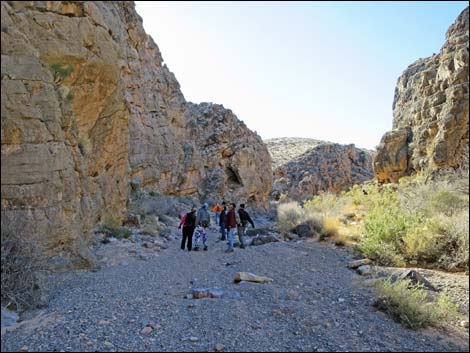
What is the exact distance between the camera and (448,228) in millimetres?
8695

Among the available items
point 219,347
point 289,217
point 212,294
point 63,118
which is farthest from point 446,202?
point 63,118

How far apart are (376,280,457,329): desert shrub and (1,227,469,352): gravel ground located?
0.16 metres

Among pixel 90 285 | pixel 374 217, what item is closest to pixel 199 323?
pixel 90 285

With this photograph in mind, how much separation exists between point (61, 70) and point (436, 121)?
58.9 ft

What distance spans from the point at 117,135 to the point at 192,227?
4353mm

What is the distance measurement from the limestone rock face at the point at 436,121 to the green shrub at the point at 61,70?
1266 centimetres

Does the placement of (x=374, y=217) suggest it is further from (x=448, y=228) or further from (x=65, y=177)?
(x=65, y=177)

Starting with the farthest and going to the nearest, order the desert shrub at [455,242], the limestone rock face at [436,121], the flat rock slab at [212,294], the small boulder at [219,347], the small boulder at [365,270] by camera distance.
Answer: the limestone rock face at [436,121]
the small boulder at [365,270]
the desert shrub at [455,242]
the flat rock slab at [212,294]
the small boulder at [219,347]

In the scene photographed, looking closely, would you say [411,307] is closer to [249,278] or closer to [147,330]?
[249,278]

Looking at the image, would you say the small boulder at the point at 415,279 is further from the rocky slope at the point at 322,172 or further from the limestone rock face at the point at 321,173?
the limestone rock face at the point at 321,173

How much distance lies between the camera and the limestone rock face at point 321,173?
181ft

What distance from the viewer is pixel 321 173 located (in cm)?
5700

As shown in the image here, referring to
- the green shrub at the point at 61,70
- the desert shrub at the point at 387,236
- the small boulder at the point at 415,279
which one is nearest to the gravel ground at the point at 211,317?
the small boulder at the point at 415,279

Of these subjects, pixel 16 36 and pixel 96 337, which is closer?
pixel 96 337
